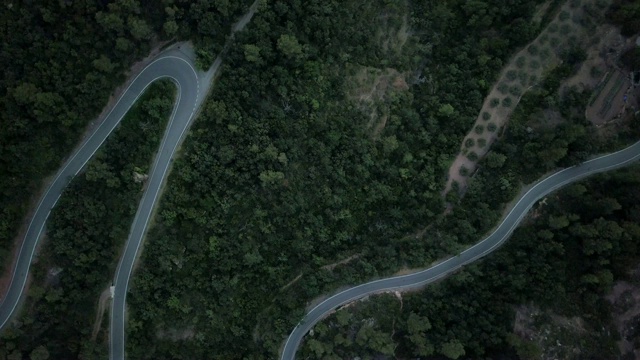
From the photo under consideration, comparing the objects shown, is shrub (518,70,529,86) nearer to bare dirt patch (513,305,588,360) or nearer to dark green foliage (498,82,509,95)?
dark green foliage (498,82,509,95)

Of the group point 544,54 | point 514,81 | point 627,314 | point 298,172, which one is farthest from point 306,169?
point 627,314

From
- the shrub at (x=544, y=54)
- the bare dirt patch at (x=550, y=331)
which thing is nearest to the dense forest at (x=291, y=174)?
the bare dirt patch at (x=550, y=331)

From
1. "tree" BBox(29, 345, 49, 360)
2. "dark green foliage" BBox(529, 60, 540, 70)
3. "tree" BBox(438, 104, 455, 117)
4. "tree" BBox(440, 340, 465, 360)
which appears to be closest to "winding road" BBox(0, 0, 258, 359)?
"tree" BBox(29, 345, 49, 360)

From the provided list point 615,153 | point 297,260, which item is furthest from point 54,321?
point 615,153

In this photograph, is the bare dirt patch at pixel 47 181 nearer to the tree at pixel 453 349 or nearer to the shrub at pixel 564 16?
the tree at pixel 453 349

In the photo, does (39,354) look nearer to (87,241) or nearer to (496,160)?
(87,241)

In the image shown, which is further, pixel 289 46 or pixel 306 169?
pixel 306 169

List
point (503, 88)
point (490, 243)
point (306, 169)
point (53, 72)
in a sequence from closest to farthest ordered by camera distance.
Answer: point (53, 72)
point (306, 169)
point (490, 243)
point (503, 88)
